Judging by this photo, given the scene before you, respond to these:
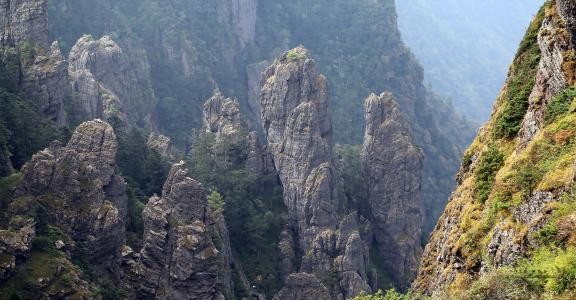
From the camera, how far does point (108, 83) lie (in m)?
119

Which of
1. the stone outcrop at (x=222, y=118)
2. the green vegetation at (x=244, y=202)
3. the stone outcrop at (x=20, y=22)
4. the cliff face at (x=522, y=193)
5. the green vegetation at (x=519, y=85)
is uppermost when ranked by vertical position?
the stone outcrop at (x=20, y=22)

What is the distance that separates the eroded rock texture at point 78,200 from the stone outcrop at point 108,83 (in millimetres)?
31511

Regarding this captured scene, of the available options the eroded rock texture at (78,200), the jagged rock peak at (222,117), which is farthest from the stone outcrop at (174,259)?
the jagged rock peak at (222,117)

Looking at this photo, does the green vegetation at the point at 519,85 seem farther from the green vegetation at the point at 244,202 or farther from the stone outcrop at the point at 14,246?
the green vegetation at the point at 244,202

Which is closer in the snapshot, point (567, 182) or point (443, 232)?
point (567, 182)

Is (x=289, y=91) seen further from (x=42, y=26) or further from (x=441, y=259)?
(x=441, y=259)

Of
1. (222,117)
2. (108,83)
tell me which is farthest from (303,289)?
(108,83)

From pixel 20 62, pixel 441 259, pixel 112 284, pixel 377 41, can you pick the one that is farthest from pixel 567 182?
pixel 377 41

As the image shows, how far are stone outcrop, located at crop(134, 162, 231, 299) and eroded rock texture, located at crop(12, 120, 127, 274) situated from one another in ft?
7.96

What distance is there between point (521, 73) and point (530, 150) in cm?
947

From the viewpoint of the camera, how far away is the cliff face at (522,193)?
81.5ft

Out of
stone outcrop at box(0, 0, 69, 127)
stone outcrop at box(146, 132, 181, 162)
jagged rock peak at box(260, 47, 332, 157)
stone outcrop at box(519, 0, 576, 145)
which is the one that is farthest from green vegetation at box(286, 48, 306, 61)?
stone outcrop at box(519, 0, 576, 145)

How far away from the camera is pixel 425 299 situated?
32719 mm

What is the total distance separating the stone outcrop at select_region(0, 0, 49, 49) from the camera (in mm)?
86438
